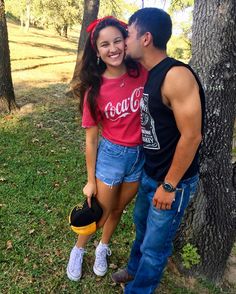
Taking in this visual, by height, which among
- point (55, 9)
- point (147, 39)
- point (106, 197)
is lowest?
point (55, 9)

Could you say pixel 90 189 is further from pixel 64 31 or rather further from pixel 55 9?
pixel 64 31

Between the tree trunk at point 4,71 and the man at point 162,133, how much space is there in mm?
5423

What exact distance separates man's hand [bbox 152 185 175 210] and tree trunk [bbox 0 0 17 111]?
227 inches

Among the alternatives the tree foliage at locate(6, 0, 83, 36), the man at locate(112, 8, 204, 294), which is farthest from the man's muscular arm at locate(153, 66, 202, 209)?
the tree foliage at locate(6, 0, 83, 36)

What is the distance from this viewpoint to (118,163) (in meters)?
2.89

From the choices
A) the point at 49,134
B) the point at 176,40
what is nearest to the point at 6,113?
the point at 49,134

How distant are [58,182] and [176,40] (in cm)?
944

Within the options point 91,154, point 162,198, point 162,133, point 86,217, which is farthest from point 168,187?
point 86,217

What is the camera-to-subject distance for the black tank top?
2.31 metres

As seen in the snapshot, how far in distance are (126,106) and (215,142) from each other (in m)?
0.87

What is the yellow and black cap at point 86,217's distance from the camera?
121 inches

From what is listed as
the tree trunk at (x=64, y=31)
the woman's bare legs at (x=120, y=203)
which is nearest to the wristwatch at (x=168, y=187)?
the woman's bare legs at (x=120, y=203)

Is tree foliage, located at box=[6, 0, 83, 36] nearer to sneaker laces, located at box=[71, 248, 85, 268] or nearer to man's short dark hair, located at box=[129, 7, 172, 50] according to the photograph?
sneaker laces, located at box=[71, 248, 85, 268]

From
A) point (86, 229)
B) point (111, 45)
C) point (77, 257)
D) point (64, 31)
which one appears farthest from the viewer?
point (64, 31)
